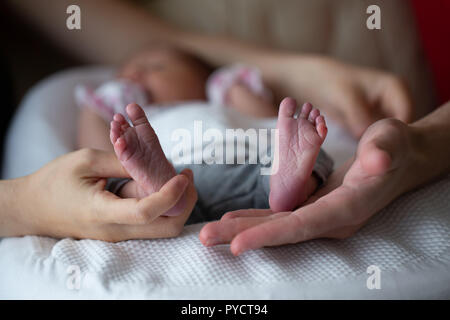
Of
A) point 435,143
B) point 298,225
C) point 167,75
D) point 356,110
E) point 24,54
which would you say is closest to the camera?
point 298,225

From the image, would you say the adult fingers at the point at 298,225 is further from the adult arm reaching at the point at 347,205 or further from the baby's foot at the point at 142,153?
the baby's foot at the point at 142,153

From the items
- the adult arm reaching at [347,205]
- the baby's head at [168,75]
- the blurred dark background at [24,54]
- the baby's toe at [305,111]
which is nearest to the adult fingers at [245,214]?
the adult arm reaching at [347,205]

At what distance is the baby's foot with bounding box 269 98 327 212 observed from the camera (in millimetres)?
523

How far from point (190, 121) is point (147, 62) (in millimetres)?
472

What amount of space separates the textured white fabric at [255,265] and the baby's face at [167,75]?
61cm

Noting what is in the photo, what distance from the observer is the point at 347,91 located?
90 cm

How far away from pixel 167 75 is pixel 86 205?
67 centimetres

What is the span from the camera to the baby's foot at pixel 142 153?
0.52 metres

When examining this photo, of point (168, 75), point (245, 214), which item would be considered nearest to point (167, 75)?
point (168, 75)

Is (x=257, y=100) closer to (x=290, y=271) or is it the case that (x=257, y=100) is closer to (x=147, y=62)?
(x=147, y=62)

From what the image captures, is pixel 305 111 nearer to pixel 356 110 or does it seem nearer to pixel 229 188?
pixel 229 188

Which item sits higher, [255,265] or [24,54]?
[24,54]

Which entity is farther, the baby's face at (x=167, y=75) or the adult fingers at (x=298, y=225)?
the baby's face at (x=167, y=75)
